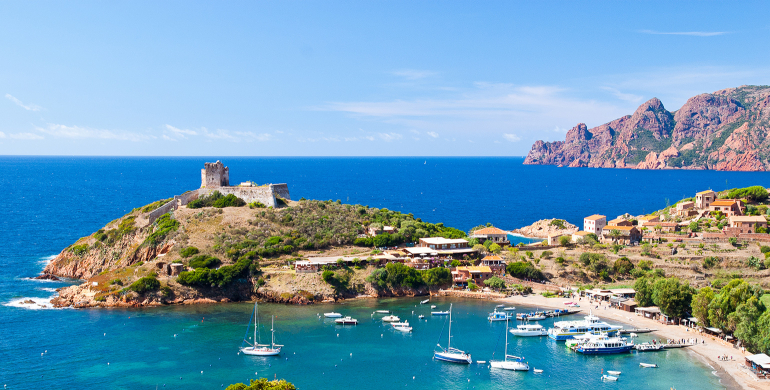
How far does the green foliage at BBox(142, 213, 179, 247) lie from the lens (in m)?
78.6

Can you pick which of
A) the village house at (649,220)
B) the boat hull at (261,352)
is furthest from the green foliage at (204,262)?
the village house at (649,220)

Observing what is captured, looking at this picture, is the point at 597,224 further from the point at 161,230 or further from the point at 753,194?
the point at 161,230

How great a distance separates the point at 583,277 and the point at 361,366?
40.7 metres

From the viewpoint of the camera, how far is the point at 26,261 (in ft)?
279

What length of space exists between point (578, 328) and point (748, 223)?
2004 inches

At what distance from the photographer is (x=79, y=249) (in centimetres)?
8131

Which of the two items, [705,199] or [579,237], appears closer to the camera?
[579,237]

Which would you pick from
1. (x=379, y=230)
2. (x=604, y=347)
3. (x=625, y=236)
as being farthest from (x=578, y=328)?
(x=625, y=236)

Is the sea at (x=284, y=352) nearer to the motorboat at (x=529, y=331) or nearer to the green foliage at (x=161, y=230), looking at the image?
the motorboat at (x=529, y=331)

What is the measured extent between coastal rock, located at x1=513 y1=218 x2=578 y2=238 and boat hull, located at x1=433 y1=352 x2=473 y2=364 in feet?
224

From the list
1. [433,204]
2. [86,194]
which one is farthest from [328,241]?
[86,194]

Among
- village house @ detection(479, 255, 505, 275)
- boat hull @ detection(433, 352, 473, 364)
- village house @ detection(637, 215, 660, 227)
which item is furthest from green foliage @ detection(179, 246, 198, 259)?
village house @ detection(637, 215, 660, 227)

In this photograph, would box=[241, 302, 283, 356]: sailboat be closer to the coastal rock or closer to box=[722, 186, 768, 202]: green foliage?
the coastal rock

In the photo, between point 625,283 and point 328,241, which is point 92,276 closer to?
point 328,241
